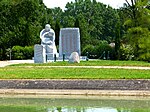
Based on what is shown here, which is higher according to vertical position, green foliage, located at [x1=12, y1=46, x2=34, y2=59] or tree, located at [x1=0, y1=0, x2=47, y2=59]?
tree, located at [x1=0, y1=0, x2=47, y2=59]

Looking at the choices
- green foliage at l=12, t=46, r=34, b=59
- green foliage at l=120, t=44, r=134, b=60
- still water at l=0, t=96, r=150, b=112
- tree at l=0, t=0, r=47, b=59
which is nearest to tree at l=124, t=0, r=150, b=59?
green foliage at l=120, t=44, r=134, b=60

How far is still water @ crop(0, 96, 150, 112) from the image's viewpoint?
1623cm

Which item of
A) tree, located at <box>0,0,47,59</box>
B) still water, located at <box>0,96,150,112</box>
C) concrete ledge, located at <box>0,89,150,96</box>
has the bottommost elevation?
still water, located at <box>0,96,150,112</box>

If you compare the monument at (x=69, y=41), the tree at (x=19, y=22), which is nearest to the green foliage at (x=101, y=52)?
the monument at (x=69, y=41)

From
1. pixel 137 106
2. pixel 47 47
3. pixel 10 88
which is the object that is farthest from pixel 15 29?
pixel 137 106

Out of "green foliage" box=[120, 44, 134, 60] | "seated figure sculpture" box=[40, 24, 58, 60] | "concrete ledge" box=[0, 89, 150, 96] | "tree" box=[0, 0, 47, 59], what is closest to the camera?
"concrete ledge" box=[0, 89, 150, 96]

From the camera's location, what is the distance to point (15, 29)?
5931cm

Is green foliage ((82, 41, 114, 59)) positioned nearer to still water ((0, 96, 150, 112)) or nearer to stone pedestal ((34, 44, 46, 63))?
stone pedestal ((34, 44, 46, 63))

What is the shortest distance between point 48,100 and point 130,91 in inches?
153

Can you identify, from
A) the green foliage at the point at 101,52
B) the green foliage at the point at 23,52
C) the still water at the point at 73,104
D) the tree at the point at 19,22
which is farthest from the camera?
the tree at the point at 19,22

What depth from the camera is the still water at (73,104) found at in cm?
1623

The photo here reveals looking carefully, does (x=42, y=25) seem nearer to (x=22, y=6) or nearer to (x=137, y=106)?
(x=22, y=6)

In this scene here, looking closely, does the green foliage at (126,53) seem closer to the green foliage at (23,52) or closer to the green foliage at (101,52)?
the green foliage at (101,52)

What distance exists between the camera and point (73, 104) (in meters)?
17.7
